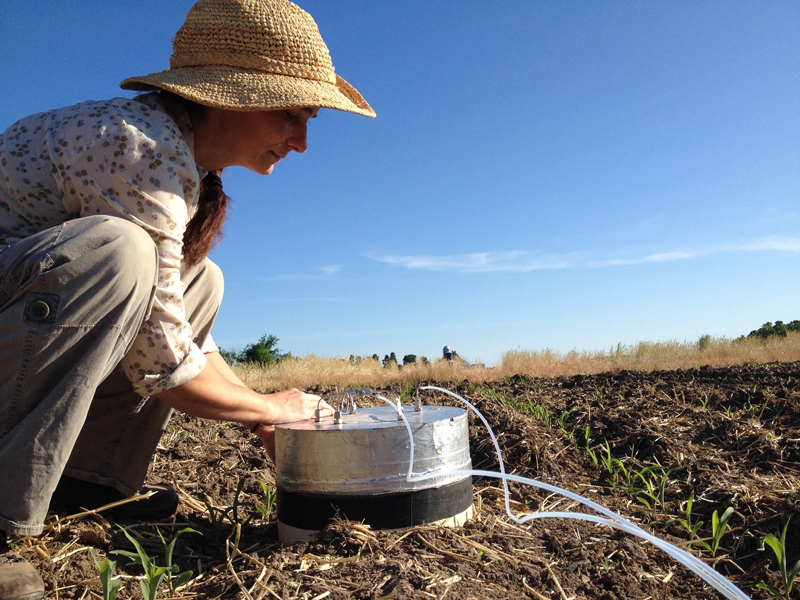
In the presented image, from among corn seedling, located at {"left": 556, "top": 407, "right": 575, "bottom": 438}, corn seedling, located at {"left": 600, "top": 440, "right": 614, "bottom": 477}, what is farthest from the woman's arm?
corn seedling, located at {"left": 556, "top": 407, "right": 575, "bottom": 438}

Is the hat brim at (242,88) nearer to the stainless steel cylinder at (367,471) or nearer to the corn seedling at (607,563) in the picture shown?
the stainless steel cylinder at (367,471)

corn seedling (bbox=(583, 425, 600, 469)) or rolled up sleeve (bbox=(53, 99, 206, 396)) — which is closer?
rolled up sleeve (bbox=(53, 99, 206, 396))

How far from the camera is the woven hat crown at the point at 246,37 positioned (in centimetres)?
197

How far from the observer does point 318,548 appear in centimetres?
170

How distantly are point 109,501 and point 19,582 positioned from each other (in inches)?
29.6

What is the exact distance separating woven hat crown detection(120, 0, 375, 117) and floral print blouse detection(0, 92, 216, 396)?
186 mm

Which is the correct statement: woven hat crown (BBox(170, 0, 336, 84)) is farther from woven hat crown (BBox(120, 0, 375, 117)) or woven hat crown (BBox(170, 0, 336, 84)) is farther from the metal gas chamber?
the metal gas chamber

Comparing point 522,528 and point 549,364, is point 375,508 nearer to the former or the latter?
point 522,528

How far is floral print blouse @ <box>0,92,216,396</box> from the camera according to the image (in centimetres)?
171

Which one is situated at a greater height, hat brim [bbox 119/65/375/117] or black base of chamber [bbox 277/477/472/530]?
hat brim [bbox 119/65/375/117]

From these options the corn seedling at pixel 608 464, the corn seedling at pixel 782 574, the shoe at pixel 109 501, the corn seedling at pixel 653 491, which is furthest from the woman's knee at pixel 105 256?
the corn seedling at pixel 608 464

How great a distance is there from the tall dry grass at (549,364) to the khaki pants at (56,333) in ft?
24.1

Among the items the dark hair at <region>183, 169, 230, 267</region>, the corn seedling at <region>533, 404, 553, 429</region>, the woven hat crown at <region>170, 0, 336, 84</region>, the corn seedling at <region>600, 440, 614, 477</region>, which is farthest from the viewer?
the corn seedling at <region>533, 404, 553, 429</region>

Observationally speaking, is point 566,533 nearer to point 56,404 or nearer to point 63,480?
point 56,404
